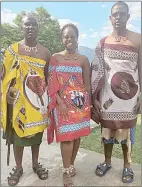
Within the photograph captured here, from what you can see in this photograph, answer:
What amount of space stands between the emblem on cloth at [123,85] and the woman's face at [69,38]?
0.54 meters

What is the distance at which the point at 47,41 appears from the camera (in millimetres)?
11297

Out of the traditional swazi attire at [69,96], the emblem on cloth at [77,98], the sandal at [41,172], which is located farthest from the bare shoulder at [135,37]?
the sandal at [41,172]

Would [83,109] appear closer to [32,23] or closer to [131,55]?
[131,55]

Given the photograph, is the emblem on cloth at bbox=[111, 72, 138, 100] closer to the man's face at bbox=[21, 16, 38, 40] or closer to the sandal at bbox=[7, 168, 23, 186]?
the man's face at bbox=[21, 16, 38, 40]

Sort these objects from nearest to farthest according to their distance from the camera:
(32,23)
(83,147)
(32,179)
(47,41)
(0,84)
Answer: (32,23) → (0,84) → (32,179) → (83,147) → (47,41)

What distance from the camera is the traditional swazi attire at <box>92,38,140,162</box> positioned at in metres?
2.73

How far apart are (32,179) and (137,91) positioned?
1525 millimetres

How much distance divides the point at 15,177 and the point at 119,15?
2056 mm

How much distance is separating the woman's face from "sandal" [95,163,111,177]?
1.46 meters

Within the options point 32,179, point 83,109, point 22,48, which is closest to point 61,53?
point 22,48

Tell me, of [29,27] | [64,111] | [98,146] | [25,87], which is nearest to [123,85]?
[64,111]

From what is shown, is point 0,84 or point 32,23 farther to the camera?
point 0,84

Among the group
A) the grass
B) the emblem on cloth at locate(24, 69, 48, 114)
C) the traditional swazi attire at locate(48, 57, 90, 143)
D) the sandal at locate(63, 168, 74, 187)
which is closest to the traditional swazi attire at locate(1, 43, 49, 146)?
the emblem on cloth at locate(24, 69, 48, 114)

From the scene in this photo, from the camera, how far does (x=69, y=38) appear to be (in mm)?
2619
